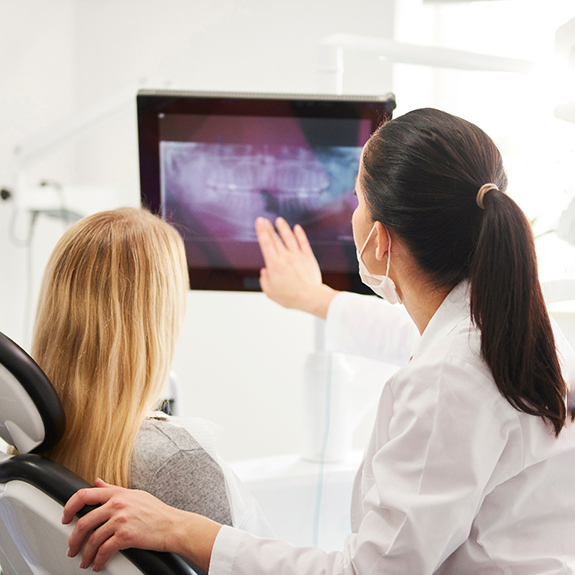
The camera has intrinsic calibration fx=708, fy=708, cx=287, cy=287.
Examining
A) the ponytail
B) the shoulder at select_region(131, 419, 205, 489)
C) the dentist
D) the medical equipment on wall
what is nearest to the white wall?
the medical equipment on wall

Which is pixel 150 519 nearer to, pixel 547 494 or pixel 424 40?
pixel 547 494

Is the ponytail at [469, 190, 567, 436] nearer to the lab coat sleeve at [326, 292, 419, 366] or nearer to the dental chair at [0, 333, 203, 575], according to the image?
the dental chair at [0, 333, 203, 575]

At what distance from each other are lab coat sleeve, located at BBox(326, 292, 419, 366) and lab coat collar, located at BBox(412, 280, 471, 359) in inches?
25.6

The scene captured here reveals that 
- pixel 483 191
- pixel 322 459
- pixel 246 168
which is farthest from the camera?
pixel 322 459

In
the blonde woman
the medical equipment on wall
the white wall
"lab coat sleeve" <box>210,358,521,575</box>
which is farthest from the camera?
the white wall

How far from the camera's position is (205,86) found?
291 cm

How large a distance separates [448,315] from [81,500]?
0.57m

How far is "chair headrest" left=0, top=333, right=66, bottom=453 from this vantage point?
0.97 meters

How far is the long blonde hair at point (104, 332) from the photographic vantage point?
1.09 meters

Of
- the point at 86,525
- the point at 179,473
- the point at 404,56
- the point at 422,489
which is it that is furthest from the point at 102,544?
the point at 404,56

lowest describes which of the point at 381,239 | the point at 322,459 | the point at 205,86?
the point at 322,459

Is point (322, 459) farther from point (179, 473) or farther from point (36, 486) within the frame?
point (36, 486)

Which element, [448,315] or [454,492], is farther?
[448,315]

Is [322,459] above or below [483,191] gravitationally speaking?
below
